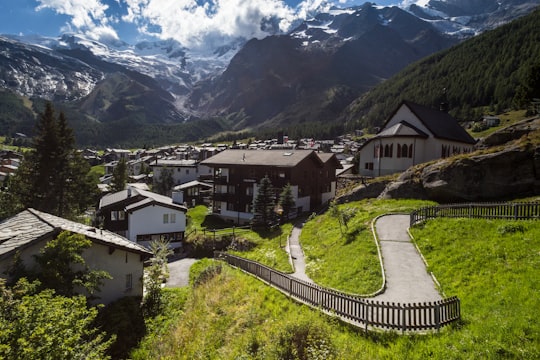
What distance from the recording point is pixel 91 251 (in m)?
18.8

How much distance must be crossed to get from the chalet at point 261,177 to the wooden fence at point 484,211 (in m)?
25.3

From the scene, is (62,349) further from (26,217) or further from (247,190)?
(247,190)

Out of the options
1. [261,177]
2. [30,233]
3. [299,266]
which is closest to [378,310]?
[299,266]

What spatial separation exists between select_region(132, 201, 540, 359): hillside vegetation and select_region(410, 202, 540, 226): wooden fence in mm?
829

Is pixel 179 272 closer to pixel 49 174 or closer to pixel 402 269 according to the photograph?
pixel 49 174

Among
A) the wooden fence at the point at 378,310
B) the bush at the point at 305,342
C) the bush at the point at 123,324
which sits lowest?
the bush at the point at 123,324

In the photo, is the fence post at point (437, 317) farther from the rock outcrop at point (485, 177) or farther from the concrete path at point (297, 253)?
the rock outcrop at point (485, 177)

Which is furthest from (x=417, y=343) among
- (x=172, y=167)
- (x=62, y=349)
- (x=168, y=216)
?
(x=172, y=167)

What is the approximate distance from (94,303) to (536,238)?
2423 cm

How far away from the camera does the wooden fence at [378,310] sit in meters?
11.4

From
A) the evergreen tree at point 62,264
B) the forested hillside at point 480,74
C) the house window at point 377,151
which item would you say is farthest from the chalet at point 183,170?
the forested hillside at point 480,74

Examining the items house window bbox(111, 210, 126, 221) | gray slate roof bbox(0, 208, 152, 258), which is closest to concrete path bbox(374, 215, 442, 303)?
gray slate roof bbox(0, 208, 152, 258)

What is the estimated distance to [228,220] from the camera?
54.2 metres

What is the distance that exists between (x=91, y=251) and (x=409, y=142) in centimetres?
4140
